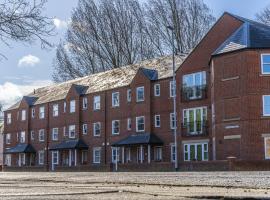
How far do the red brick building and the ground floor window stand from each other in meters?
0.08

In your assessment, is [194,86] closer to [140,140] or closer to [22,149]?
[140,140]

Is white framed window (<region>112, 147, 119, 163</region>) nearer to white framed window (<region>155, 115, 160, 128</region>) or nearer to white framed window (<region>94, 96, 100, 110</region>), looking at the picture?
white framed window (<region>94, 96, 100, 110</region>)

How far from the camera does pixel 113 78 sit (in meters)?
56.4

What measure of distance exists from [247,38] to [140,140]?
1405cm

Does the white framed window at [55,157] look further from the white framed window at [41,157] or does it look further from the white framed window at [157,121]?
the white framed window at [157,121]

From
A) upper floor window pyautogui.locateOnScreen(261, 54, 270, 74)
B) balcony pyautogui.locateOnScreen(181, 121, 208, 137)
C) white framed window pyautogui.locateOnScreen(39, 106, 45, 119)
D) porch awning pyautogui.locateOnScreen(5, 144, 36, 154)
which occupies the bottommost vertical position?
porch awning pyautogui.locateOnScreen(5, 144, 36, 154)

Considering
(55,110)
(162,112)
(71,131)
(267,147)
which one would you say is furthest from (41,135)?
(267,147)

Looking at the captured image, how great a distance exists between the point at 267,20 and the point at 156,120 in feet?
73.0

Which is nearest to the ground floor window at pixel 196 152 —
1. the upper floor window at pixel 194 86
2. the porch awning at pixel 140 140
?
the porch awning at pixel 140 140

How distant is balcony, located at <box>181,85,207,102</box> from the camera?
4366 cm

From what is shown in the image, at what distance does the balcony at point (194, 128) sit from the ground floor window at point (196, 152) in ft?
3.02

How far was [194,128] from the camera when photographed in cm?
4406

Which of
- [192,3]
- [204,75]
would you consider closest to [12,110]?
[192,3]

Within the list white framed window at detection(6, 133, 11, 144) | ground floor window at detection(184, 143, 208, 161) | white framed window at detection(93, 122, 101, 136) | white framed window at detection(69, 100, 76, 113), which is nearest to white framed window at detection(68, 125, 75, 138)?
white framed window at detection(69, 100, 76, 113)
